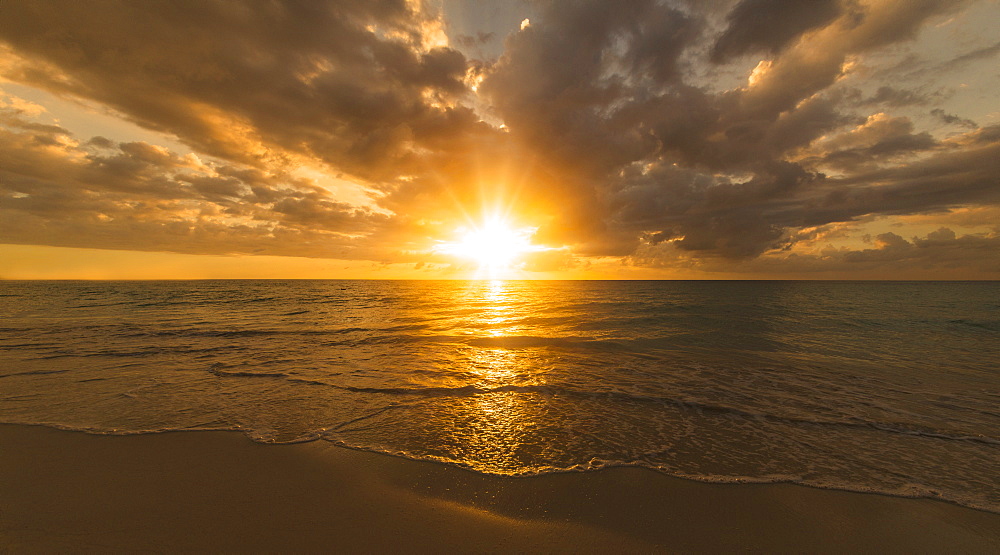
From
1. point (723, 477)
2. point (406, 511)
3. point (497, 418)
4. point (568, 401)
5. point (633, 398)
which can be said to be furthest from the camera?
point (633, 398)

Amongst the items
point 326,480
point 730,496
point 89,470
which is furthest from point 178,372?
point 730,496

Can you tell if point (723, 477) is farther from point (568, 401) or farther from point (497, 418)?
point (497, 418)

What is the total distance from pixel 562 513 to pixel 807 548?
9.62 feet

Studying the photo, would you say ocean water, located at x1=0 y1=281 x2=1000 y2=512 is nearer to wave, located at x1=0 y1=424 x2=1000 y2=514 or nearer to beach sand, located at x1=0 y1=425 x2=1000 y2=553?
wave, located at x1=0 y1=424 x2=1000 y2=514

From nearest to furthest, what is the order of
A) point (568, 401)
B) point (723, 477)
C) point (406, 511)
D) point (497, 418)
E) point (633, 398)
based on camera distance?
1. point (406, 511)
2. point (723, 477)
3. point (497, 418)
4. point (568, 401)
5. point (633, 398)

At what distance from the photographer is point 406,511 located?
4.78 meters

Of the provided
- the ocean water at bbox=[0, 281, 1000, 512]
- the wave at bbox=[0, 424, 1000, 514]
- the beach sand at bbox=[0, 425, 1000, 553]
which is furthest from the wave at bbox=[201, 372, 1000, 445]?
the beach sand at bbox=[0, 425, 1000, 553]

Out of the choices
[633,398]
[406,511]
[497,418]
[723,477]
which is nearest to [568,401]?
[633,398]

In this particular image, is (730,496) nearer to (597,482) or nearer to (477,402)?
(597,482)

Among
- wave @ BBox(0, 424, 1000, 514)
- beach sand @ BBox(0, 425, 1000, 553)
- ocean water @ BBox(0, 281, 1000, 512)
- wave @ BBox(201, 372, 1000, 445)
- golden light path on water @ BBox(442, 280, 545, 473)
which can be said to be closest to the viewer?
A: beach sand @ BBox(0, 425, 1000, 553)

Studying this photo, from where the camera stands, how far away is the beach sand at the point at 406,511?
165 inches

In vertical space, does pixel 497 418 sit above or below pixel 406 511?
below

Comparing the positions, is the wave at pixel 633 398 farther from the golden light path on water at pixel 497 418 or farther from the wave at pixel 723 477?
the wave at pixel 723 477

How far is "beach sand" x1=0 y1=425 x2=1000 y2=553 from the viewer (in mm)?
4199
